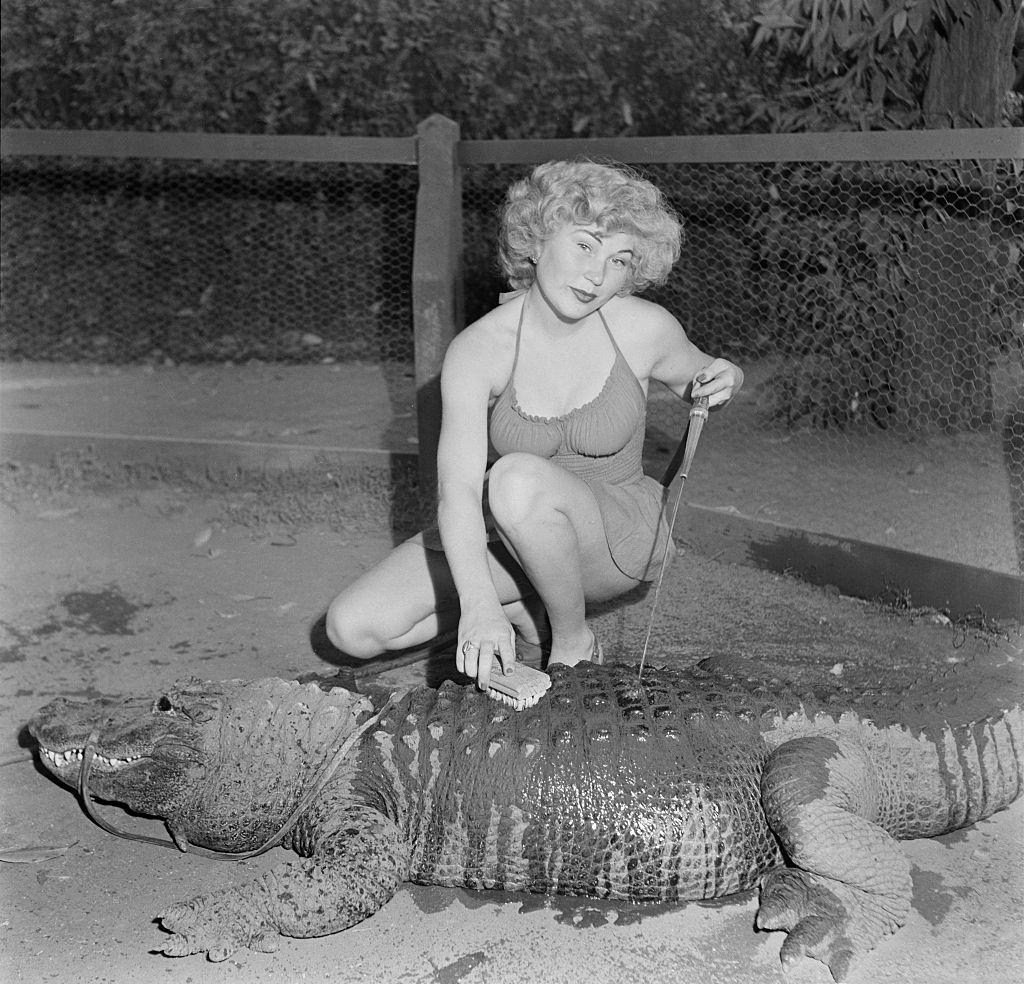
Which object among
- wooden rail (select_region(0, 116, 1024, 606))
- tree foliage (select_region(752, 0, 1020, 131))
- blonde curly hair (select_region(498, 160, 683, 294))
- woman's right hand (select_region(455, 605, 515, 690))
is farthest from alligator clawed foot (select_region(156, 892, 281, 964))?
tree foliage (select_region(752, 0, 1020, 131))

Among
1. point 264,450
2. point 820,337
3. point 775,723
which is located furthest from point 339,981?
point 820,337

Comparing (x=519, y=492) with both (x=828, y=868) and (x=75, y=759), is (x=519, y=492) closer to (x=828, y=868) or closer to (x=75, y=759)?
(x=828, y=868)

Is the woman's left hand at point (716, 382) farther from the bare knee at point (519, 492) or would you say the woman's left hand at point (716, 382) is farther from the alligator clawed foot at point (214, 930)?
the alligator clawed foot at point (214, 930)

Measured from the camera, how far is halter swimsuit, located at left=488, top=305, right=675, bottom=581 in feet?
9.78

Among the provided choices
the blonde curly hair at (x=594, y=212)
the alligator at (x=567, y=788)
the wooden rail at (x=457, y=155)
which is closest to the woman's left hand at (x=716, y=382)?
the blonde curly hair at (x=594, y=212)

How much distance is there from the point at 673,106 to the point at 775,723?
5.81 m

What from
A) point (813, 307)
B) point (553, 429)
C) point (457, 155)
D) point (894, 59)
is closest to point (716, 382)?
point (553, 429)

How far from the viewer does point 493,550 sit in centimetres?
322

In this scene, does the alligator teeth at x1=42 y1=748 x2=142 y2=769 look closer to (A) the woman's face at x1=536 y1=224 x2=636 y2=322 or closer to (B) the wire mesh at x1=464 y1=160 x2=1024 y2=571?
(A) the woman's face at x1=536 y1=224 x2=636 y2=322

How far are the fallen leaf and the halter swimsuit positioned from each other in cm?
142

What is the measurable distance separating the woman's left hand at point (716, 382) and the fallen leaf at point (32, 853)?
73.0 inches

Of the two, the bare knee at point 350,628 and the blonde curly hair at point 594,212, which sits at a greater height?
the blonde curly hair at point 594,212

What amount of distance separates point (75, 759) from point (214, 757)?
34 cm

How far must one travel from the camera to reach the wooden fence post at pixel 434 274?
4703 mm
